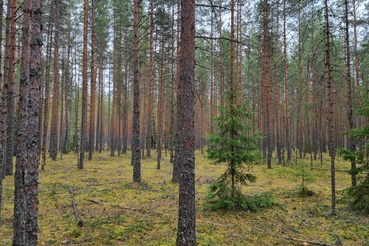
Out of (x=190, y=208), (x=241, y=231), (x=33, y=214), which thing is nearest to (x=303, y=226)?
(x=241, y=231)

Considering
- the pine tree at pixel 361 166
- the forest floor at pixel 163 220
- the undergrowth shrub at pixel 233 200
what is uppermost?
the pine tree at pixel 361 166

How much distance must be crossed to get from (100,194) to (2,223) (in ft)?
10.6

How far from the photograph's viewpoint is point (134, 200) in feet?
26.7

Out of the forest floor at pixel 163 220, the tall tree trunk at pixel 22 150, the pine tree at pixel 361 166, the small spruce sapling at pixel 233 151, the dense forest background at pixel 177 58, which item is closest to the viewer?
the tall tree trunk at pixel 22 150

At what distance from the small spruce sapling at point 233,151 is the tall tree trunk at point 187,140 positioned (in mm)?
2618

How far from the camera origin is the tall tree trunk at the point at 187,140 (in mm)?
4105

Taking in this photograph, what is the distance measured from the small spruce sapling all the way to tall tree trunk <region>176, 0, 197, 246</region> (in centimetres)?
262

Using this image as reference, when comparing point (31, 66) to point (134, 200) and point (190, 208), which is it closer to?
point (190, 208)

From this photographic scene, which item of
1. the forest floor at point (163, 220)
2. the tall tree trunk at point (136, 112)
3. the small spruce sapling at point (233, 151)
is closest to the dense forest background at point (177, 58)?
the tall tree trunk at point (136, 112)

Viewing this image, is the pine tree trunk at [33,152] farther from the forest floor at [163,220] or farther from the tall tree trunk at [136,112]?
the tall tree trunk at [136,112]

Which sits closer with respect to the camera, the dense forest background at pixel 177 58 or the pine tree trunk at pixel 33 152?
the pine tree trunk at pixel 33 152

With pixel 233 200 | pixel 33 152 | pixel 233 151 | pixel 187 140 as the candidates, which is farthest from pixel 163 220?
pixel 33 152

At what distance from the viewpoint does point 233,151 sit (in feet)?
22.5

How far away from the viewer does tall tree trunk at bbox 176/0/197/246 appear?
4.11m
